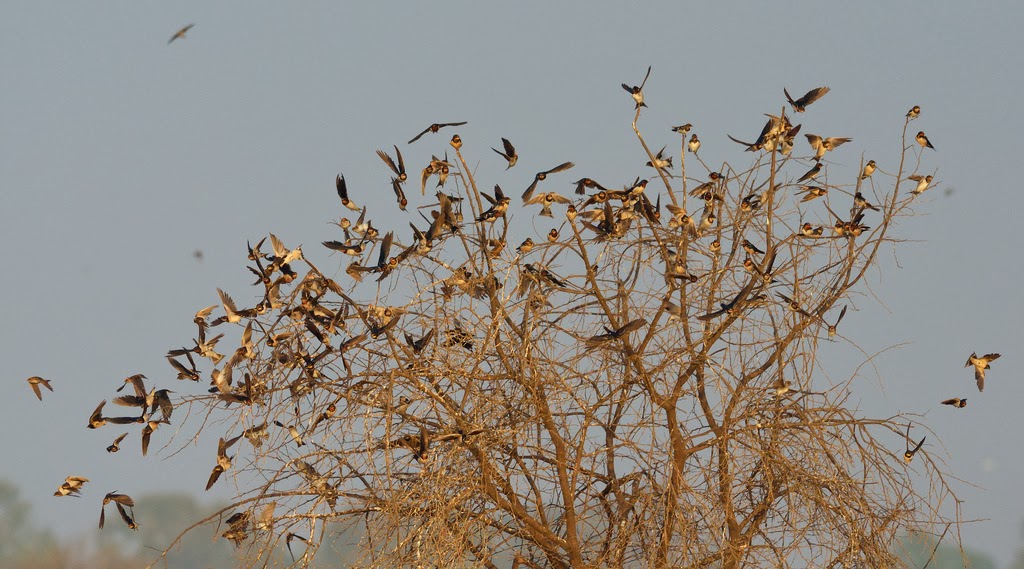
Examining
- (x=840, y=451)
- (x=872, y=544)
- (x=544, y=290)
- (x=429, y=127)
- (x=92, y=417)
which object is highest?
Answer: (x=429, y=127)

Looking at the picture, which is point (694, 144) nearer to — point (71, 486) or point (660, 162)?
point (660, 162)

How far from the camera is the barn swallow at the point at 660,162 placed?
3957 millimetres

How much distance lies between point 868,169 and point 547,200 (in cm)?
116

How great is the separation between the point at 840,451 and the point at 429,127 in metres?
1.69

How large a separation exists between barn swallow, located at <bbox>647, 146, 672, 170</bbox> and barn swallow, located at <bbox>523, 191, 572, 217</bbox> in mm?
399

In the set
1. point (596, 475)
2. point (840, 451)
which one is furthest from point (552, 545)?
point (840, 451)

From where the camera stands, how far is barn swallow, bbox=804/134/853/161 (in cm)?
396

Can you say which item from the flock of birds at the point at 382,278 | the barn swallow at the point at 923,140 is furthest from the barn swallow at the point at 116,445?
the barn swallow at the point at 923,140

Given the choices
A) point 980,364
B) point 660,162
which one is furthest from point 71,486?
point 980,364

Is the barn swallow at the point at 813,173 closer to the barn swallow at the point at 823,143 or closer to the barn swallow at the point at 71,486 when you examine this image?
the barn swallow at the point at 823,143

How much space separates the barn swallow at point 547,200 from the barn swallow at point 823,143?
3.02ft

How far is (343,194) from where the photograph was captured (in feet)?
12.2

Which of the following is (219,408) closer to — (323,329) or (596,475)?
(323,329)

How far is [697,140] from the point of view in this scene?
4.02 m
